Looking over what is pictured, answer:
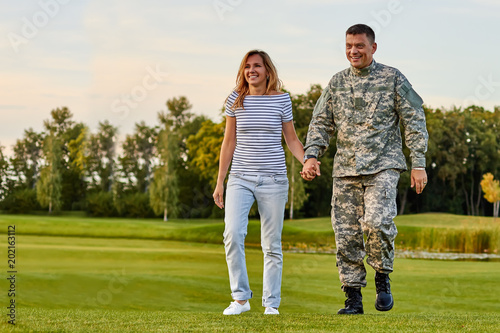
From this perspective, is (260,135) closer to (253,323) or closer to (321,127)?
(321,127)

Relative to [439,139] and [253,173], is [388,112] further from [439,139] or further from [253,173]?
[439,139]

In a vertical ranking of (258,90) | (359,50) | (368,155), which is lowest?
(368,155)

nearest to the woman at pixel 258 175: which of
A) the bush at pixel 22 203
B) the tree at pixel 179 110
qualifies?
the bush at pixel 22 203

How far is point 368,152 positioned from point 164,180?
90.0ft

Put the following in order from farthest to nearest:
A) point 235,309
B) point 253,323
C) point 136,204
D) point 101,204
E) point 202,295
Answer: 1. point 136,204
2. point 101,204
3. point 202,295
4. point 235,309
5. point 253,323

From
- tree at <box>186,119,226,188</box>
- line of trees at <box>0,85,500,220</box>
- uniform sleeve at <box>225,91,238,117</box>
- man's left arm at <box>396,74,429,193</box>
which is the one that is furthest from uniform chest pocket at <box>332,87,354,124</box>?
tree at <box>186,119,226,188</box>

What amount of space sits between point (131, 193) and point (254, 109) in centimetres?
2848

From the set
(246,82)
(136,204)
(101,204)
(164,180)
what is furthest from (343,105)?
(136,204)

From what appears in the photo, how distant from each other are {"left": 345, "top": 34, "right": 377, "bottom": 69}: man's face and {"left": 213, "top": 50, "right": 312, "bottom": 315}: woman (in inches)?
22.8

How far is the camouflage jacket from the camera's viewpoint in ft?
14.9

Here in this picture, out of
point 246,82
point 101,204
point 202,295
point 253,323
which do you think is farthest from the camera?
point 101,204


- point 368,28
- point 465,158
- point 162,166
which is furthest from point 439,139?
point 368,28

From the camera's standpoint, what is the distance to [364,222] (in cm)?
458

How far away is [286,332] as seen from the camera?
11.8 feet
